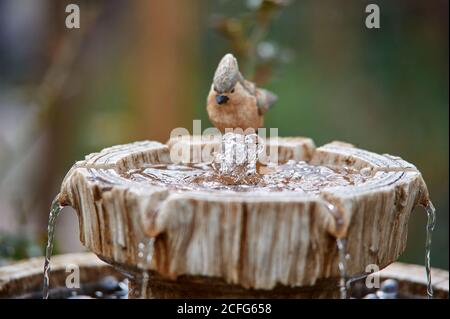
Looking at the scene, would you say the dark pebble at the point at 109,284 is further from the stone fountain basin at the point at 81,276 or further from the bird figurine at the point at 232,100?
the bird figurine at the point at 232,100

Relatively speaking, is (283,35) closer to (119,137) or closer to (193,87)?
(193,87)

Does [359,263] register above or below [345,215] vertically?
below

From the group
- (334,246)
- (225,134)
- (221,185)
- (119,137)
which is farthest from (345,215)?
(119,137)

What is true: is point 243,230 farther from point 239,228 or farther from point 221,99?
point 221,99

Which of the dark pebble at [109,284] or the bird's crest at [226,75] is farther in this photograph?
the dark pebble at [109,284]

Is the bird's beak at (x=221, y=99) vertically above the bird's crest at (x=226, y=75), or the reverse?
the bird's crest at (x=226, y=75)

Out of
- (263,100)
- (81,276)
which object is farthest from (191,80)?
(263,100)

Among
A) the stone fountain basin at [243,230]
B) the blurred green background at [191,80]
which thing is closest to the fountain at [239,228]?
the stone fountain basin at [243,230]
